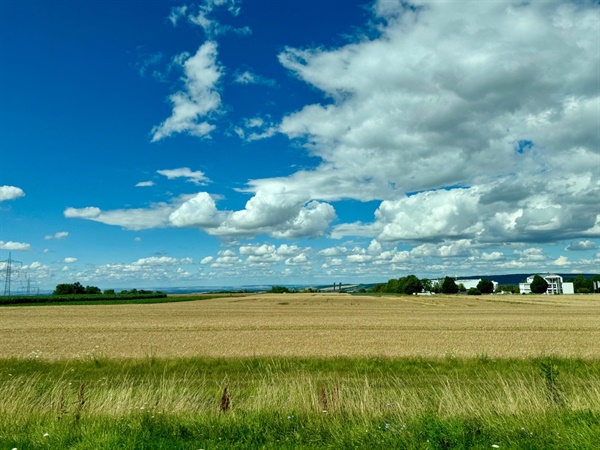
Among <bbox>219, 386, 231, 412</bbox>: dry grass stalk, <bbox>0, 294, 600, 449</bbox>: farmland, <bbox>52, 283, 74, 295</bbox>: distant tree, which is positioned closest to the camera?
<bbox>0, 294, 600, 449</bbox>: farmland

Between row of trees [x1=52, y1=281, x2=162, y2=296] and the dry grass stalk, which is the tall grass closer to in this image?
the dry grass stalk

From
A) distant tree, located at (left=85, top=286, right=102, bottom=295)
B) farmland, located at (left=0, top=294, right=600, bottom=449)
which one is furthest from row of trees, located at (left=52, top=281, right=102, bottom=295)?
farmland, located at (left=0, top=294, right=600, bottom=449)

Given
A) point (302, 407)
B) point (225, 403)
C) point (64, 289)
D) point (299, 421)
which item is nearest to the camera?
point (299, 421)

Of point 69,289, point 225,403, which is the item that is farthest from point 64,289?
point 225,403

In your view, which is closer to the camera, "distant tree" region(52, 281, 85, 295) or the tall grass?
the tall grass

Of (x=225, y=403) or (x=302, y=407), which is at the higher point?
(x=225, y=403)

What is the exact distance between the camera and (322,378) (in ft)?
61.8

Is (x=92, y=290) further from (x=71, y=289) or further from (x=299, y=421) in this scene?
(x=299, y=421)

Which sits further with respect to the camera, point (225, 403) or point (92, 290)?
point (92, 290)

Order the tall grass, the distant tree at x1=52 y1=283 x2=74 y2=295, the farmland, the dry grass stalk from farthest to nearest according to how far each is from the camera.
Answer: the distant tree at x1=52 y1=283 x2=74 y2=295, the dry grass stalk, the farmland, the tall grass

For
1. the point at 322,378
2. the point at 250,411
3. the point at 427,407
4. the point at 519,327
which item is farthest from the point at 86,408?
the point at 519,327

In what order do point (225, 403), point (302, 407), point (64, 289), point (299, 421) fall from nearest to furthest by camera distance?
point (299, 421)
point (225, 403)
point (302, 407)
point (64, 289)

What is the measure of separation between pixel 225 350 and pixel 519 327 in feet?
Result: 112

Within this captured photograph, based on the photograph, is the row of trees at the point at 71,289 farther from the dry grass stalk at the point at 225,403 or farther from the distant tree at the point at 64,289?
the dry grass stalk at the point at 225,403
